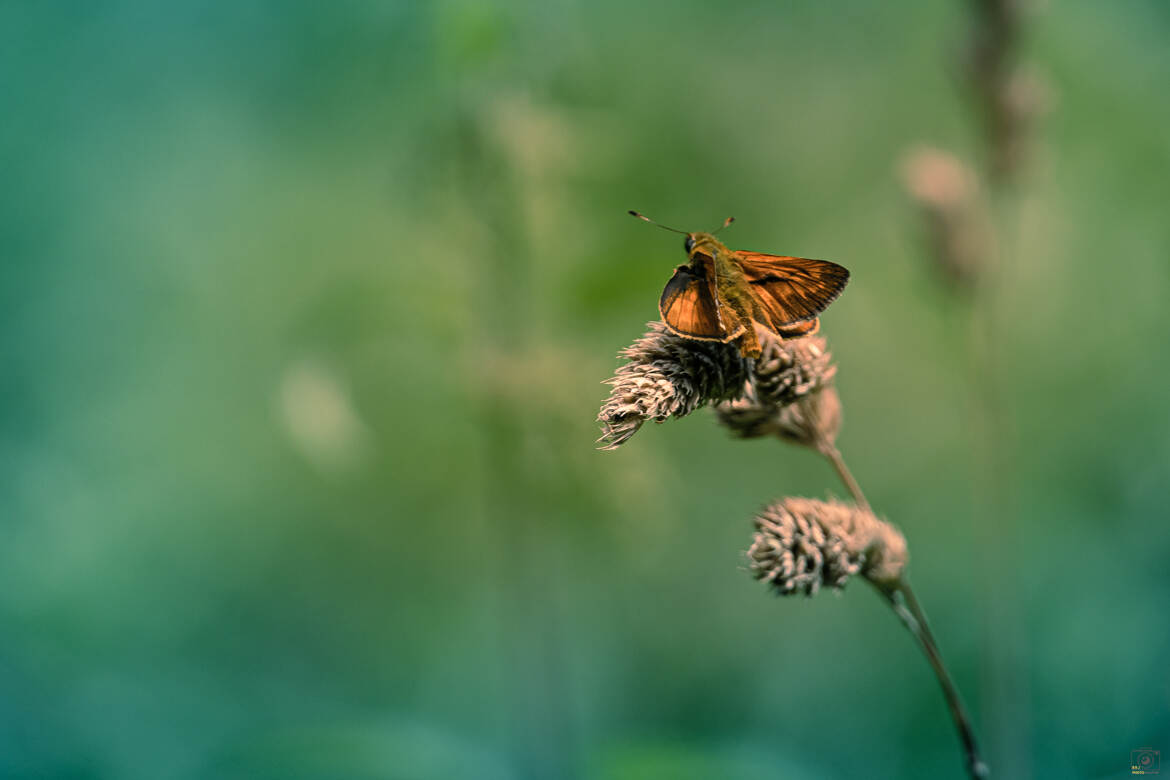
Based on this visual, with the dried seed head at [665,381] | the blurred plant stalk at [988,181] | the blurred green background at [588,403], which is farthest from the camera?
the blurred green background at [588,403]

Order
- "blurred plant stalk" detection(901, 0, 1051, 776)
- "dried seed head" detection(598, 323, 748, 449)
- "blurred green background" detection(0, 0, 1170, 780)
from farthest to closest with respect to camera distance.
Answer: "blurred green background" detection(0, 0, 1170, 780) < "blurred plant stalk" detection(901, 0, 1051, 776) < "dried seed head" detection(598, 323, 748, 449)

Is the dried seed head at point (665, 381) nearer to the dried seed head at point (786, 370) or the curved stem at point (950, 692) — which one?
the dried seed head at point (786, 370)

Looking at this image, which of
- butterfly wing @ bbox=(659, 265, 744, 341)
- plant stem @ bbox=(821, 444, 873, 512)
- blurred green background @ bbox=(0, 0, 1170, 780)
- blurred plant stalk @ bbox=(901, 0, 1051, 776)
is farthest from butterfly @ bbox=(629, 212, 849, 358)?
blurred green background @ bbox=(0, 0, 1170, 780)

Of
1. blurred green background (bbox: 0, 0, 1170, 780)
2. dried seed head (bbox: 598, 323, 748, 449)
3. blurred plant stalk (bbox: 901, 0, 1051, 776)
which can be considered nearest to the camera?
dried seed head (bbox: 598, 323, 748, 449)

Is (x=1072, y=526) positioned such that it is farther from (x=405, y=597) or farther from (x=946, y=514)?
(x=405, y=597)

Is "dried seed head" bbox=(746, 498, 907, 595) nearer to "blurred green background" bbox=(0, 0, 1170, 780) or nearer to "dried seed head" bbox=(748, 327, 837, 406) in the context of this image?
"dried seed head" bbox=(748, 327, 837, 406)

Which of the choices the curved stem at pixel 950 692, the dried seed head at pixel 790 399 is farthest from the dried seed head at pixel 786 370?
the curved stem at pixel 950 692
